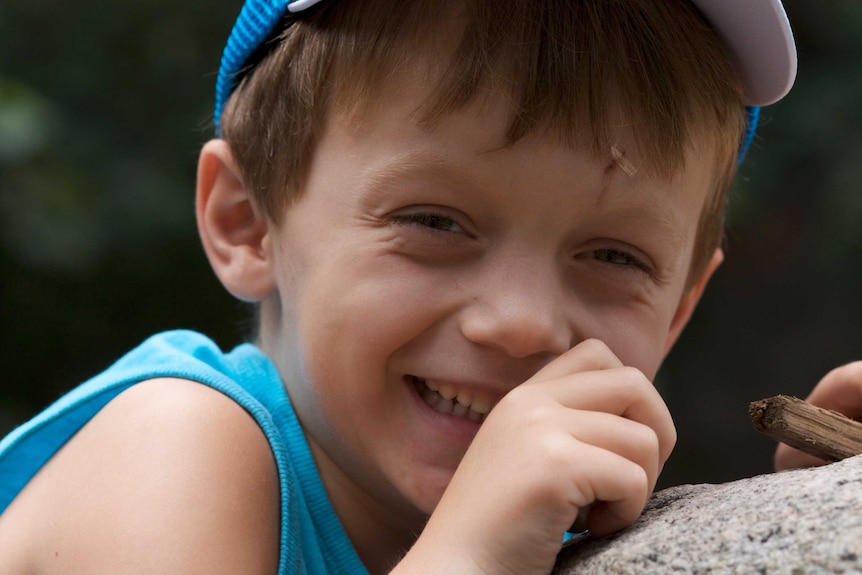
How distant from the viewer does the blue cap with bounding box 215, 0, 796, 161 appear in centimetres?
178

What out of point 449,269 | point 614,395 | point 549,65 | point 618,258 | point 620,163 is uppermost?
point 549,65

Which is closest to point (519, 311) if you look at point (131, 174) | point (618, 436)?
point (618, 436)

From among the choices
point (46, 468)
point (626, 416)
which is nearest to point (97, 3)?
point (46, 468)

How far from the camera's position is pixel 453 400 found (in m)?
1.76

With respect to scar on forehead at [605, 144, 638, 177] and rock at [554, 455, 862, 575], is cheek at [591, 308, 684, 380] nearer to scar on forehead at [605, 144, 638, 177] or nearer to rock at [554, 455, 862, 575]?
scar on forehead at [605, 144, 638, 177]

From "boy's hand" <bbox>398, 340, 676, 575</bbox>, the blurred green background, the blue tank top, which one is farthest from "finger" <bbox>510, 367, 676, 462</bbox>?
the blurred green background

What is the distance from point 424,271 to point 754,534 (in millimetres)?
728

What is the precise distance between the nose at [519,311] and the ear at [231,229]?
540mm

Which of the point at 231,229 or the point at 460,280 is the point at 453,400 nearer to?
the point at 460,280

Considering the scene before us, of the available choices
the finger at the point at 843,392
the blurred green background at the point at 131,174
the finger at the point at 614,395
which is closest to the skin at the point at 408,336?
the finger at the point at 614,395

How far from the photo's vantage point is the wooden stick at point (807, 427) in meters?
1.41

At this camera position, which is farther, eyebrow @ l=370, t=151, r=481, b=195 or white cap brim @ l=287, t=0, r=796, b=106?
white cap brim @ l=287, t=0, r=796, b=106

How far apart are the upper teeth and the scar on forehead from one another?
0.41m

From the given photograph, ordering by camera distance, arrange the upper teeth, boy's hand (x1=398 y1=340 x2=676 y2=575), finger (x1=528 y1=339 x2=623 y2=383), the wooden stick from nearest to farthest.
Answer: boy's hand (x1=398 y1=340 x2=676 y2=575) → the wooden stick → finger (x1=528 y1=339 x2=623 y2=383) → the upper teeth
